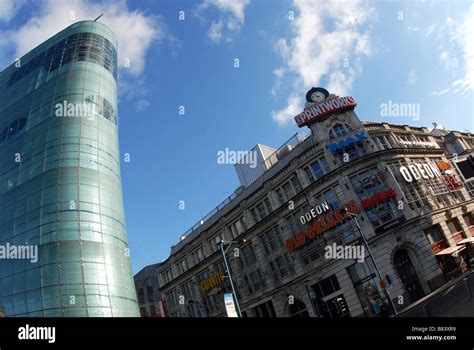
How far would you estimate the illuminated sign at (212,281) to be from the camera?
46244mm

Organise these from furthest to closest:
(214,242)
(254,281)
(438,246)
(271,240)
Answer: (214,242), (254,281), (271,240), (438,246)

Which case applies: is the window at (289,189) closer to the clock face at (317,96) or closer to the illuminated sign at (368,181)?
the illuminated sign at (368,181)

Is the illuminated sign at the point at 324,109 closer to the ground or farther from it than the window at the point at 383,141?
farther from it

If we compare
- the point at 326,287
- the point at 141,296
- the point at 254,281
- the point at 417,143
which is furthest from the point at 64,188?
the point at 417,143

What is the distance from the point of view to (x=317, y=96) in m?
41.2

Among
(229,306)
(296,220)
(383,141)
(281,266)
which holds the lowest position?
(229,306)

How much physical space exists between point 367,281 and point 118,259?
33312 millimetres

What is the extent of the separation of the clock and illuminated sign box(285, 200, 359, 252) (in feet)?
46.5

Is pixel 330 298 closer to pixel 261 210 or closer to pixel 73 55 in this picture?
pixel 261 210

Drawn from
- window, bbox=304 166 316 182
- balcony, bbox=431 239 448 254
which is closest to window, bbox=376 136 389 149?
window, bbox=304 166 316 182

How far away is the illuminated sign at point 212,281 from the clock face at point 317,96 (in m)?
27.1

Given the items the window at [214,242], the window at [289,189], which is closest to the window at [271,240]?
the window at [289,189]

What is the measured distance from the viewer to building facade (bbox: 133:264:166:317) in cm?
7950

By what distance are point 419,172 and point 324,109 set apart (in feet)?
43.8
